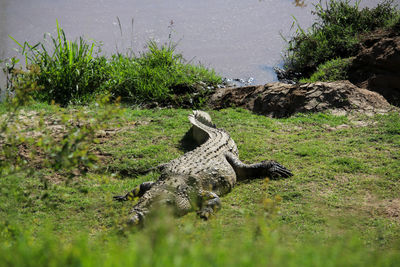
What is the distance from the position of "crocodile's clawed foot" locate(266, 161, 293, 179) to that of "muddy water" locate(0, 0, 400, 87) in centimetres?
677

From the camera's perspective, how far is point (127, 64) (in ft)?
33.8

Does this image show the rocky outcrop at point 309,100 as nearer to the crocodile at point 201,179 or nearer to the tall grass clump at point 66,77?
the crocodile at point 201,179

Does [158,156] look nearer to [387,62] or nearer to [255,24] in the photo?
[387,62]

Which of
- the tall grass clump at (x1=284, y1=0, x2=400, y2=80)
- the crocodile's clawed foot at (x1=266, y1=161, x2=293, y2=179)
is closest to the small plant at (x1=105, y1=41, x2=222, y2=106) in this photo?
the tall grass clump at (x1=284, y1=0, x2=400, y2=80)

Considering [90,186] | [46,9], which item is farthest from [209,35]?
[90,186]

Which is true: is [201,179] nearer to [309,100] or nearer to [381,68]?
[309,100]

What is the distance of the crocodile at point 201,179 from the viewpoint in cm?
423

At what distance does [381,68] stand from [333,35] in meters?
2.80

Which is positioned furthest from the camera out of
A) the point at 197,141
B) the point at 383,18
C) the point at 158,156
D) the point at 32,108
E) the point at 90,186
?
the point at 383,18

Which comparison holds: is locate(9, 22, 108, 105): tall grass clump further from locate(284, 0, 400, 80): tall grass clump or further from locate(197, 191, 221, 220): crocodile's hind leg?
locate(284, 0, 400, 80): tall grass clump

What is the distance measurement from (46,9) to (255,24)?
820cm

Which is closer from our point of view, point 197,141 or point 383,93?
point 197,141

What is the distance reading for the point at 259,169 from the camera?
210 inches

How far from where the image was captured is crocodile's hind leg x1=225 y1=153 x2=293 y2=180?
5.19 meters
